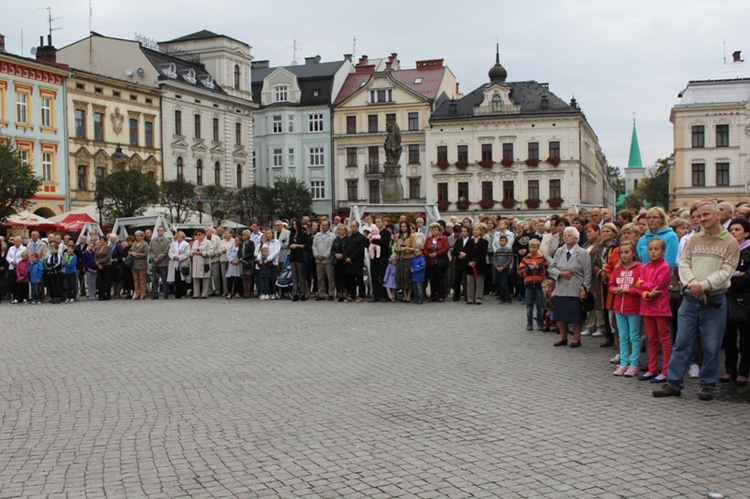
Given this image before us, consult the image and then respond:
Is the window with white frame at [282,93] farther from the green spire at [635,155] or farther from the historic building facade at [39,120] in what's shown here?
the green spire at [635,155]

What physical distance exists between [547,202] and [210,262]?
162 feet

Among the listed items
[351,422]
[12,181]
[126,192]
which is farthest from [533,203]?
[351,422]

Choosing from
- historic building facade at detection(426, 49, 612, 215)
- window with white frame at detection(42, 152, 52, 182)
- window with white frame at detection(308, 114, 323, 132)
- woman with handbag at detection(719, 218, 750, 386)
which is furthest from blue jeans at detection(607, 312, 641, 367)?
window with white frame at detection(308, 114, 323, 132)

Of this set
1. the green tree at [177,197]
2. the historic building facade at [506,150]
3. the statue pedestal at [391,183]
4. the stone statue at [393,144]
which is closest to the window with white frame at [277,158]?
the historic building facade at [506,150]

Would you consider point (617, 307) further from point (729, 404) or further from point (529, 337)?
point (529, 337)

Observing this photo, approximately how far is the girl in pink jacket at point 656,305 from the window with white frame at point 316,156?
214 feet

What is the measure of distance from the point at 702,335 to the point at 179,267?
16404 millimetres

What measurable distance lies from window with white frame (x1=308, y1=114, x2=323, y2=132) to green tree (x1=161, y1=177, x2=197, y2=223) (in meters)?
25.0

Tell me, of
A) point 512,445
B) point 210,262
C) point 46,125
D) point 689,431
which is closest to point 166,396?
point 512,445

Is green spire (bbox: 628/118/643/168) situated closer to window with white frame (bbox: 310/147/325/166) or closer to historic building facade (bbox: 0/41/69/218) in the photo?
window with white frame (bbox: 310/147/325/166)

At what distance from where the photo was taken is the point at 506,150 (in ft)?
226

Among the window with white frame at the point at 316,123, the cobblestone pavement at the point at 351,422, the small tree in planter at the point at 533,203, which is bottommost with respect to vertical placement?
the cobblestone pavement at the point at 351,422

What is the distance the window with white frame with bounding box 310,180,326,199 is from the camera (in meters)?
73.8

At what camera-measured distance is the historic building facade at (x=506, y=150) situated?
67.6 m
